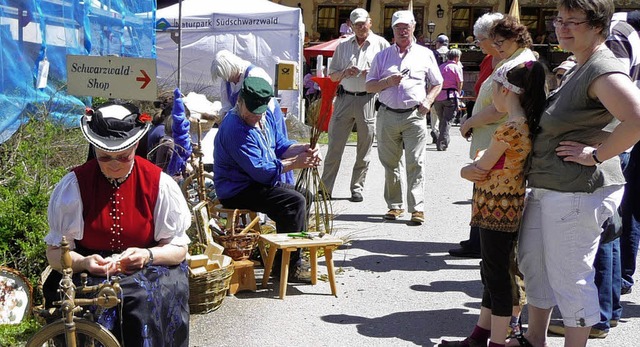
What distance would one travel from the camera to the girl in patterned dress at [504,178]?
150 inches

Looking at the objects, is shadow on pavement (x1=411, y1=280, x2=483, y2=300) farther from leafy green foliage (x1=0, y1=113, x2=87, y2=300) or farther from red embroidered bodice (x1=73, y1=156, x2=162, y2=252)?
red embroidered bodice (x1=73, y1=156, x2=162, y2=252)

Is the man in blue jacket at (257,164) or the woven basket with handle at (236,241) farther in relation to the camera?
the woven basket with handle at (236,241)

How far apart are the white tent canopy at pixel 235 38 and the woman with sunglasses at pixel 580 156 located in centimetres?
1047

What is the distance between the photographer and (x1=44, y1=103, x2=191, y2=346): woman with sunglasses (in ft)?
10.6

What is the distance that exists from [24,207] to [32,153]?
1239mm

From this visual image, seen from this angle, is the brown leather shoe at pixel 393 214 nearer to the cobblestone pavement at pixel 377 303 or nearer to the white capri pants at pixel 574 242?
the cobblestone pavement at pixel 377 303

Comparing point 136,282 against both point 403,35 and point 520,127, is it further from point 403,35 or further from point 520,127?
point 403,35

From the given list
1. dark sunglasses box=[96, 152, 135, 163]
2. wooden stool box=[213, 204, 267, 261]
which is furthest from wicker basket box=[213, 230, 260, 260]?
dark sunglasses box=[96, 152, 135, 163]

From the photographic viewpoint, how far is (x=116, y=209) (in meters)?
3.30

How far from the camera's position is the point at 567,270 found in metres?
3.71

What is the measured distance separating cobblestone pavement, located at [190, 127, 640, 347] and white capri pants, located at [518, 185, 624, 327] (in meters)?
0.78

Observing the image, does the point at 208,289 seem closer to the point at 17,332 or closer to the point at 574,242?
the point at 17,332

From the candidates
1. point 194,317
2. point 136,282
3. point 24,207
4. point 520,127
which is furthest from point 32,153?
point 520,127

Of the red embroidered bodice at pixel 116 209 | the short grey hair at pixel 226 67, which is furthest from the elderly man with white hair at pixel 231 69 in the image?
the red embroidered bodice at pixel 116 209
